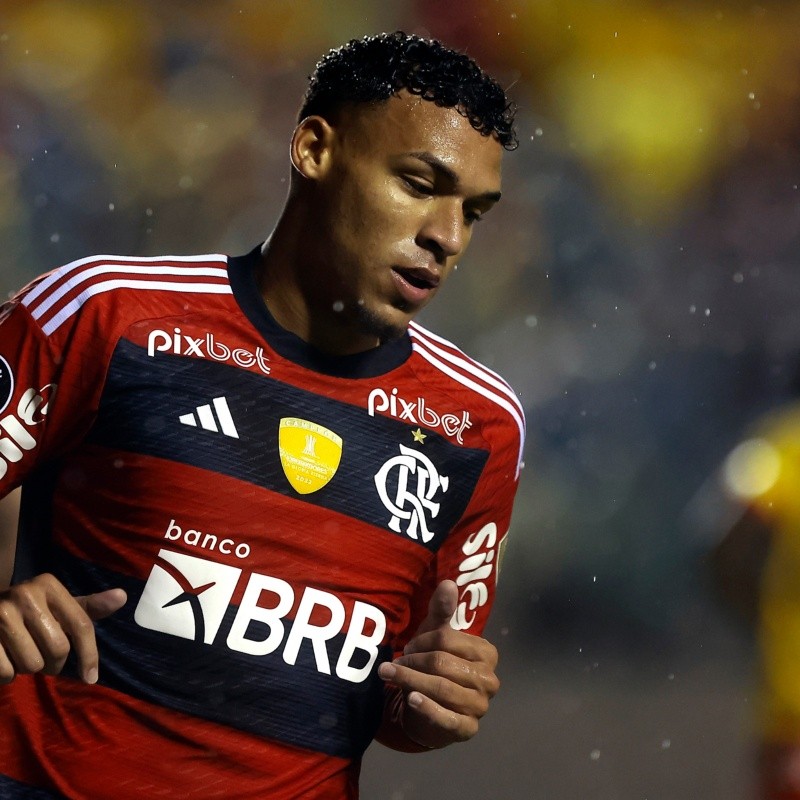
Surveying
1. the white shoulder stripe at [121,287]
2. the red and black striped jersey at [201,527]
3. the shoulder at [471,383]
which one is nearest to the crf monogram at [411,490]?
the red and black striped jersey at [201,527]

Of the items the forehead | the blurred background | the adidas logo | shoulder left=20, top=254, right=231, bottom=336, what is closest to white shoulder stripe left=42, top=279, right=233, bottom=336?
shoulder left=20, top=254, right=231, bottom=336

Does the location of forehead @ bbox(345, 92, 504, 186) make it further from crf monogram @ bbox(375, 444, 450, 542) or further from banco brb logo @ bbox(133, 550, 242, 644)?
banco brb logo @ bbox(133, 550, 242, 644)

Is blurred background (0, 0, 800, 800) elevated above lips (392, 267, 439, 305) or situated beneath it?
elevated above

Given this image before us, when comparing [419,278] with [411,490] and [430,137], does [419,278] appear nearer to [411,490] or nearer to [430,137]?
[430,137]

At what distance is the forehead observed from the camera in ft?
5.57

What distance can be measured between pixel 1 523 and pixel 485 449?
73cm

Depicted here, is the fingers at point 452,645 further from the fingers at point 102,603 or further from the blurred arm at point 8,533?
the blurred arm at point 8,533

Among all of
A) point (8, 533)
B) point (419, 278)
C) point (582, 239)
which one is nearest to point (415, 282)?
point (419, 278)

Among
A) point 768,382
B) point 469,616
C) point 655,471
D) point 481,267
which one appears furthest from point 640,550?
point 469,616

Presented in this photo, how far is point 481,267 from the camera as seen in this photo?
21.1 ft

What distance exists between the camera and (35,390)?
5.25 ft

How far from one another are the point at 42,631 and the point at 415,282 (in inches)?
27.6

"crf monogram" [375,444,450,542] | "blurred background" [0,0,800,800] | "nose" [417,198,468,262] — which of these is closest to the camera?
"nose" [417,198,468,262]

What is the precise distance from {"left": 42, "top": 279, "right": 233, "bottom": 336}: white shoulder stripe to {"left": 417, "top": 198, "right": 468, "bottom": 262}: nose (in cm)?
32
